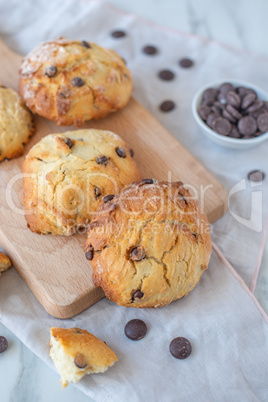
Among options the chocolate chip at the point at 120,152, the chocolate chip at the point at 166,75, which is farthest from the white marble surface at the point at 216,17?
the chocolate chip at the point at 120,152

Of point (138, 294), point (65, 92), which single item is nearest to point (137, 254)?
point (138, 294)

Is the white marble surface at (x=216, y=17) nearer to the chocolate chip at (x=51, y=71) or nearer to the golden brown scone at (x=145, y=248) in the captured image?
the chocolate chip at (x=51, y=71)

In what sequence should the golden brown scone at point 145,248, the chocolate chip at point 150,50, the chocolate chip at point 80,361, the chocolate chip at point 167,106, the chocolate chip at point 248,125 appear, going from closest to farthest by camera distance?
the chocolate chip at point 80,361, the golden brown scone at point 145,248, the chocolate chip at point 248,125, the chocolate chip at point 167,106, the chocolate chip at point 150,50

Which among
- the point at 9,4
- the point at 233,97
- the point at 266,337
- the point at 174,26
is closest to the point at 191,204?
the point at 266,337

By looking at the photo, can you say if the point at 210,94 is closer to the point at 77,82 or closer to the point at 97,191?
the point at 77,82

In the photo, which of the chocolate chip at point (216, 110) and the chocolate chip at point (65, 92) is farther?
the chocolate chip at point (216, 110)

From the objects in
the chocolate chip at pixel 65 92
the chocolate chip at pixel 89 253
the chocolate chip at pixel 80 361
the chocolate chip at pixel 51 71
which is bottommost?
the chocolate chip at pixel 80 361

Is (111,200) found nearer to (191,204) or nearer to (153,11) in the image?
(191,204)

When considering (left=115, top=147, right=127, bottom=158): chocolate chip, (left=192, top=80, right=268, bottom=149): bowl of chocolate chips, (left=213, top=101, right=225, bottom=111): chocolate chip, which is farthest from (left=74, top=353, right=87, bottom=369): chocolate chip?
(left=213, top=101, right=225, bottom=111): chocolate chip
